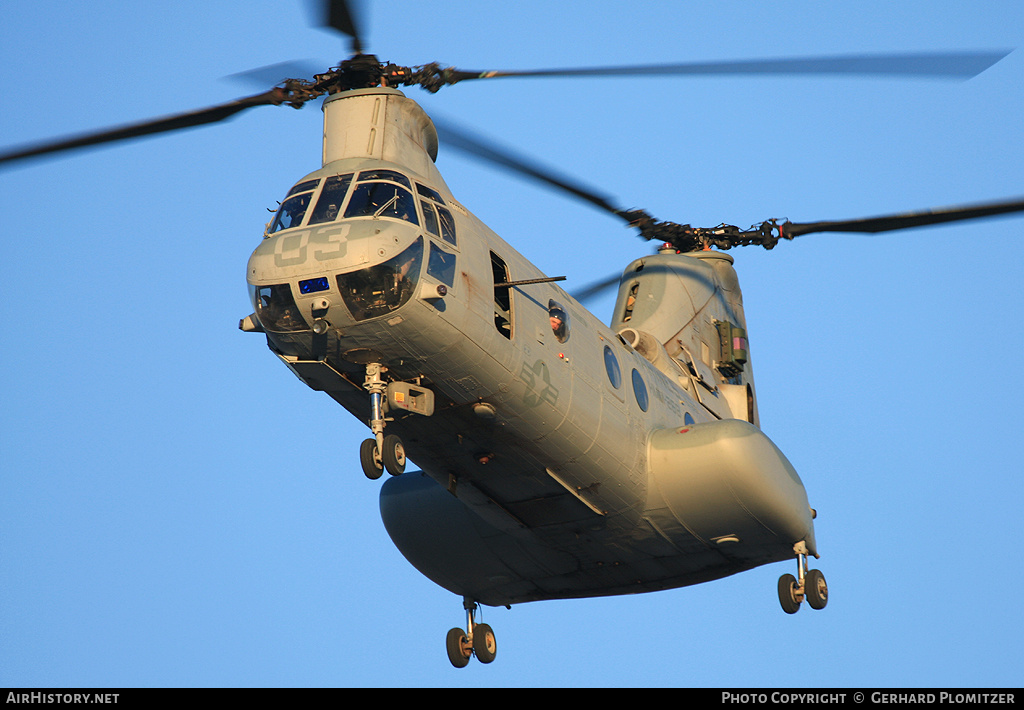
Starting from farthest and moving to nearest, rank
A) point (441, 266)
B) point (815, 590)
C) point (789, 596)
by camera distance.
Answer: point (815, 590), point (789, 596), point (441, 266)

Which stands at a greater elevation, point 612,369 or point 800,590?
point 612,369

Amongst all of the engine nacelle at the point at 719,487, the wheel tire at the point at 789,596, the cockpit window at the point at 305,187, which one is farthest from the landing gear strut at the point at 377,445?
the wheel tire at the point at 789,596

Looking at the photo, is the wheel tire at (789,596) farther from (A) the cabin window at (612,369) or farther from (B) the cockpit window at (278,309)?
(B) the cockpit window at (278,309)

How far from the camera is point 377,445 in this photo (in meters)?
18.5

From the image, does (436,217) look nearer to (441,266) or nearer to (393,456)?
(441,266)

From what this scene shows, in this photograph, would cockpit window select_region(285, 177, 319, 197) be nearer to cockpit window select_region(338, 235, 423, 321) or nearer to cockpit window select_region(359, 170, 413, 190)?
cockpit window select_region(359, 170, 413, 190)

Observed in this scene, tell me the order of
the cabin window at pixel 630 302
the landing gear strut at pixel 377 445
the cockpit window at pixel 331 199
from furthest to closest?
the cabin window at pixel 630 302 → the landing gear strut at pixel 377 445 → the cockpit window at pixel 331 199

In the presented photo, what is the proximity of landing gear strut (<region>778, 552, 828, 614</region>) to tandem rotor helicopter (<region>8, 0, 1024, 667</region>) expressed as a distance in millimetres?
34

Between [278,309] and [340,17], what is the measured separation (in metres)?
3.79

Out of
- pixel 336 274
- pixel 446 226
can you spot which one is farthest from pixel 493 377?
pixel 336 274

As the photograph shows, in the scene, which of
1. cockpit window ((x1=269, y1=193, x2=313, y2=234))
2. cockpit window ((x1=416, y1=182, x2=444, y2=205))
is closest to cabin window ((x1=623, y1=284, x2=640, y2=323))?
cockpit window ((x1=416, y1=182, x2=444, y2=205))

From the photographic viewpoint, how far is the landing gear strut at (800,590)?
23891 mm

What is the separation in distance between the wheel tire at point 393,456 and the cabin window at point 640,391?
556 centimetres

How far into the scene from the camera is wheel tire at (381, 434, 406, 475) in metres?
18.5
